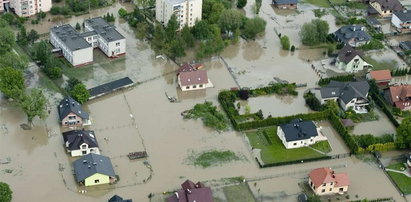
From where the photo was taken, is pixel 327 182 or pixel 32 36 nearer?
pixel 327 182

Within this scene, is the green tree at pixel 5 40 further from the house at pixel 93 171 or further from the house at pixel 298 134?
the house at pixel 298 134

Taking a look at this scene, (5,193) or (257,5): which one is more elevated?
(257,5)

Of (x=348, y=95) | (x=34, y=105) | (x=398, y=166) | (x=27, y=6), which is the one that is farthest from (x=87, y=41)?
(x=398, y=166)

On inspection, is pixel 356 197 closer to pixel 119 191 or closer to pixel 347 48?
pixel 119 191

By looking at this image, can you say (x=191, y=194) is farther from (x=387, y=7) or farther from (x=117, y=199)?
(x=387, y=7)

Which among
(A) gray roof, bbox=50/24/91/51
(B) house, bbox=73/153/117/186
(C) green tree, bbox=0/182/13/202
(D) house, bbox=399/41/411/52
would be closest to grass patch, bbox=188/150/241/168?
(B) house, bbox=73/153/117/186

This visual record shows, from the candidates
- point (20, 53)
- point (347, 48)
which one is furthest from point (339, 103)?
point (20, 53)
